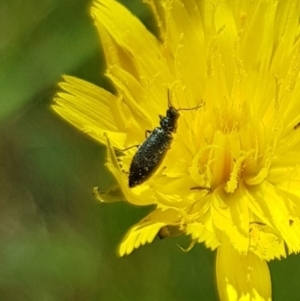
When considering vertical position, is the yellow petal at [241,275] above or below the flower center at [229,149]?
below

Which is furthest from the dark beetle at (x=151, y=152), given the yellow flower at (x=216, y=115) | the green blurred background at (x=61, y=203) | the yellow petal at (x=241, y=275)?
the green blurred background at (x=61, y=203)

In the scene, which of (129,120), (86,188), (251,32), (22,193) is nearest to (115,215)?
(86,188)

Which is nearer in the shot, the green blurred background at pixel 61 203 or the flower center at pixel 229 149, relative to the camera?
the flower center at pixel 229 149

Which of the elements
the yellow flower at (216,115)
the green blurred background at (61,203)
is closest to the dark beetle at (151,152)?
the yellow flower at (216,115)

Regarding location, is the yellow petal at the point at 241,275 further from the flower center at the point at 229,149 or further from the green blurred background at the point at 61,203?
the green blurred background at the point at 61,203

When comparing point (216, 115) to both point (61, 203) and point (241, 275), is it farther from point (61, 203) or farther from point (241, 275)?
point (61, 203)

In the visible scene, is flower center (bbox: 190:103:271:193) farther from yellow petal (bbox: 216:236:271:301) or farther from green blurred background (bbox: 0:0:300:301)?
green blurred background (bbox: 0:0:300:301)

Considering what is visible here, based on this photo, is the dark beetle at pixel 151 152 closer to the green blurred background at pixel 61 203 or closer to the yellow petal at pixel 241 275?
the yellow petal at pixel 241 275
